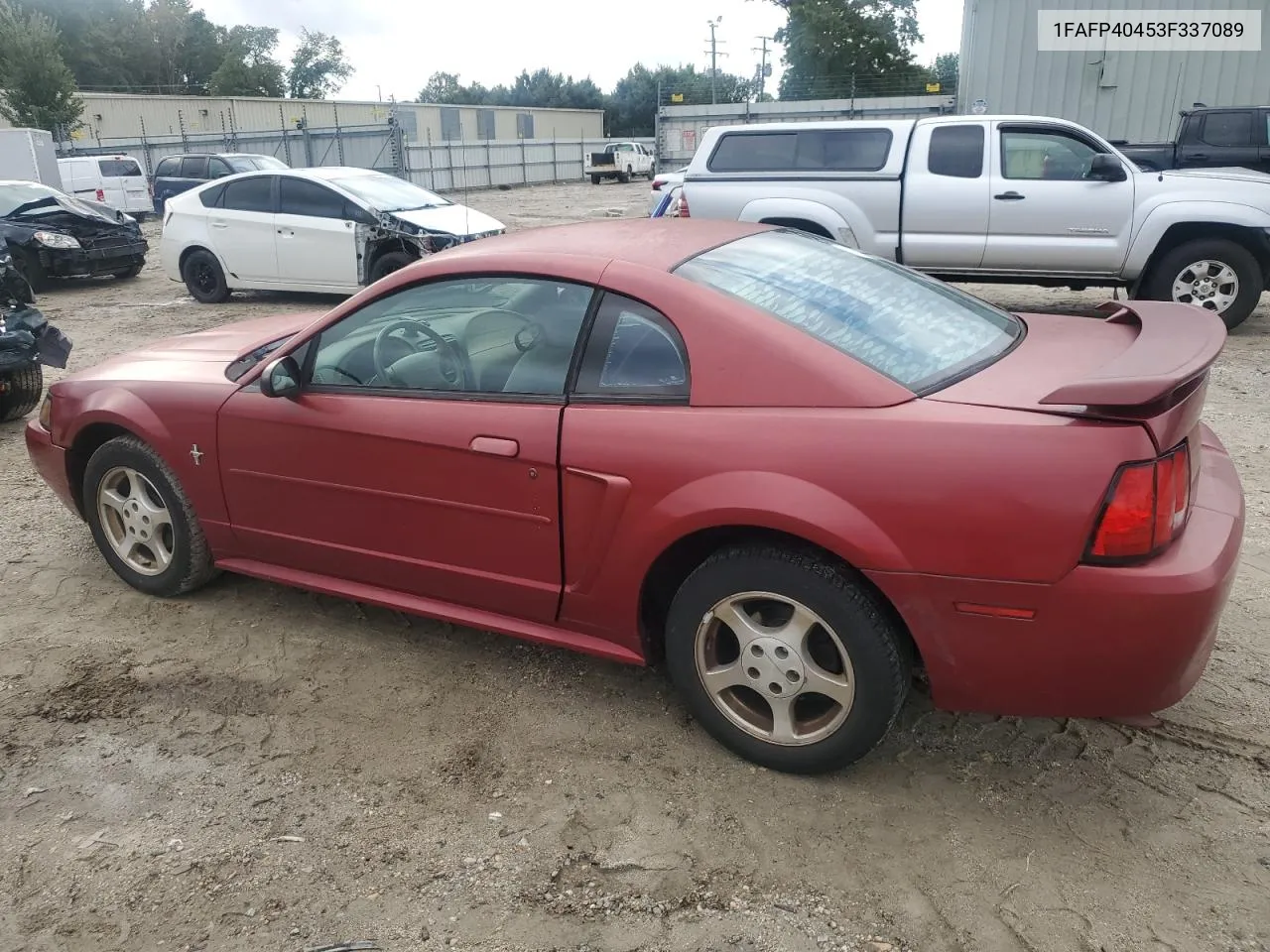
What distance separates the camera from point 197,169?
64.6 ft

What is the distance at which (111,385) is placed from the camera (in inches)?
152

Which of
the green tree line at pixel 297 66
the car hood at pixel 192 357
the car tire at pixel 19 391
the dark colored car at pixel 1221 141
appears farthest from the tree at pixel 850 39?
the car hood at pixel 192 357

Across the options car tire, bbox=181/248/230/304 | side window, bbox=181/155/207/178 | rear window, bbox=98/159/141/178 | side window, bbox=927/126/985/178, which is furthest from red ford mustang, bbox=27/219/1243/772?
rear window, bbox=98/159/141/178

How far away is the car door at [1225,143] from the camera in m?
12.3

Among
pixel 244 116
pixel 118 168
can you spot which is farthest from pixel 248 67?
pixel 118 168

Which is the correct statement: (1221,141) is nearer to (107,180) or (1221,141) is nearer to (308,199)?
(308,199)

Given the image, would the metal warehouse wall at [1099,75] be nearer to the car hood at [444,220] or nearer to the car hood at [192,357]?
the car hood at [444,220]

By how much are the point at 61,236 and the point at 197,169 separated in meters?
7.66

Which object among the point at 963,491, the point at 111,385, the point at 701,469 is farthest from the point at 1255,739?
the point at 111,385

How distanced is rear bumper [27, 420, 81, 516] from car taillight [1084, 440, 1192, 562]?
3.91 meters

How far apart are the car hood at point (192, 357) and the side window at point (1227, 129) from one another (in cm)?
1259

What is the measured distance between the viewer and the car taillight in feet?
7.27

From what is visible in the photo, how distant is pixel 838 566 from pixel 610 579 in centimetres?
68

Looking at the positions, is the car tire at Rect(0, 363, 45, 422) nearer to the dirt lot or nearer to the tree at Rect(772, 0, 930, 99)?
the dirt lot
